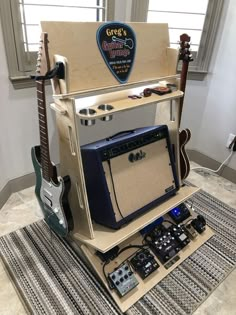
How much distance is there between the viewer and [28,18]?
4.58ft

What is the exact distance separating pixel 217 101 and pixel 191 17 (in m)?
0.64

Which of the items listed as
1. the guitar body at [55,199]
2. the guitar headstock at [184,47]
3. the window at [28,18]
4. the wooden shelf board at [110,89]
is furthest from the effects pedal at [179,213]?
the window at [28,18]

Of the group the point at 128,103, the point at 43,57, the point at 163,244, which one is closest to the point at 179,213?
the point at 163,244

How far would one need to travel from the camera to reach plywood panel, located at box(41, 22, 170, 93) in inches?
37.4

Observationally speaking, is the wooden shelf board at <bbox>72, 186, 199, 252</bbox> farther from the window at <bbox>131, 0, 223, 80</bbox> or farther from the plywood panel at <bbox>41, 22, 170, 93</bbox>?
the window at <bbox>131, 0, 223, 80</bbox>

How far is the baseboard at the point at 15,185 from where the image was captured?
5.47 feet

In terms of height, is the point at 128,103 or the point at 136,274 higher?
the point at 128,103

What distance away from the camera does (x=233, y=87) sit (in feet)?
5.93

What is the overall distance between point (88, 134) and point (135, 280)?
1.02 meters

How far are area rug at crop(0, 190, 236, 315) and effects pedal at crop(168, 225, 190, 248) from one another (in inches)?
3.5

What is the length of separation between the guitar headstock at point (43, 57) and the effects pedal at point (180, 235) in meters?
1.04

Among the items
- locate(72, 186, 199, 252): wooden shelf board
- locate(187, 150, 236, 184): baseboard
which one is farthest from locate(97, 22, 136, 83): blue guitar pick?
locate(187, 150, 236, 184): baseboard

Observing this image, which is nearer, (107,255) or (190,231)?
(107,255)

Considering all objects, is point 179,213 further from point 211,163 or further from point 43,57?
point 43,57
